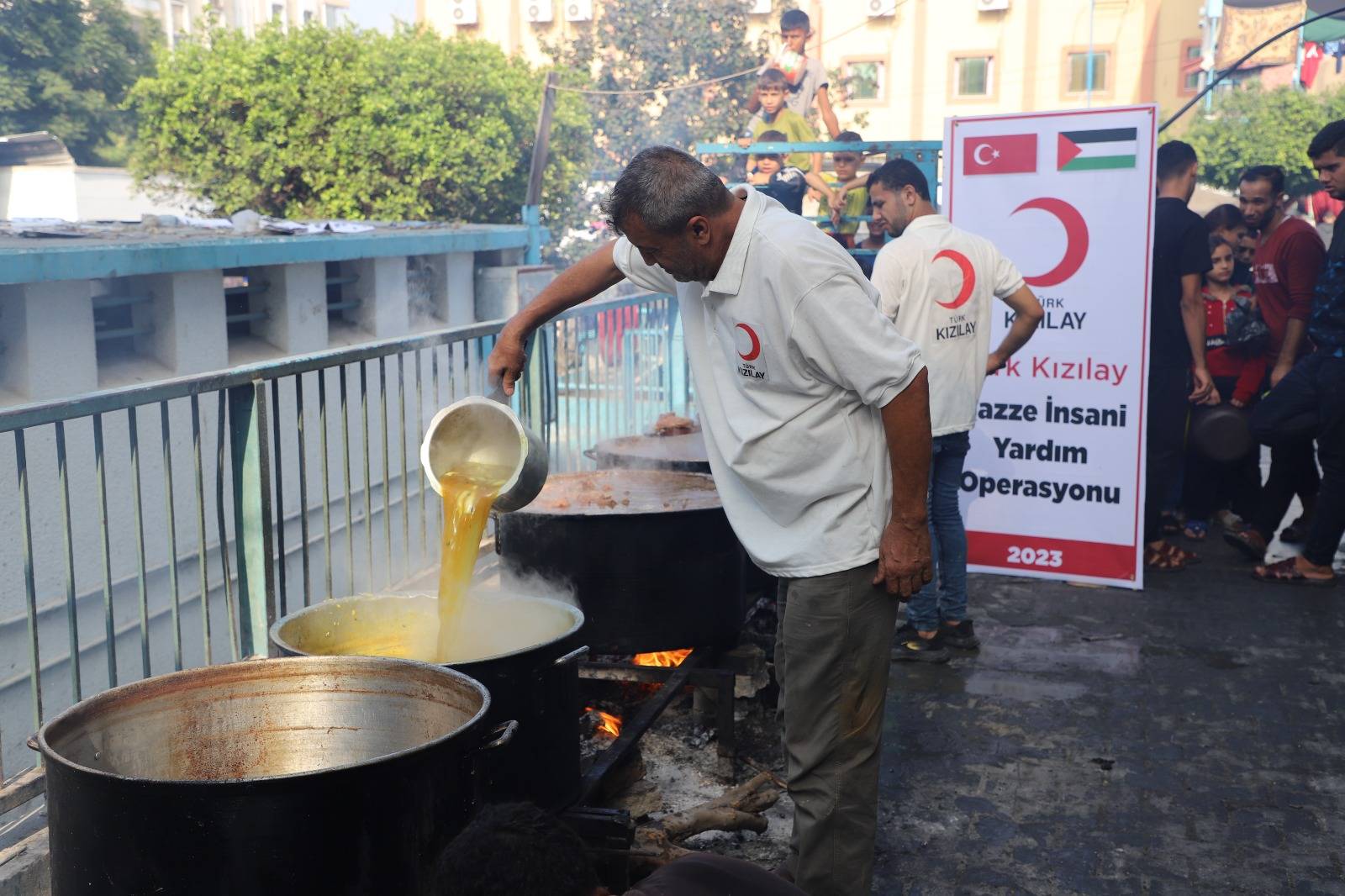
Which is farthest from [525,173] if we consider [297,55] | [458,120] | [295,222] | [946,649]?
[946,649]

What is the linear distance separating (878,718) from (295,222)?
39.2 feet

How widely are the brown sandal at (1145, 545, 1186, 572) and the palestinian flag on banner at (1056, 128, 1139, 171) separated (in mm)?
2496

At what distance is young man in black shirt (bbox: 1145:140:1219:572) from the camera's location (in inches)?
303

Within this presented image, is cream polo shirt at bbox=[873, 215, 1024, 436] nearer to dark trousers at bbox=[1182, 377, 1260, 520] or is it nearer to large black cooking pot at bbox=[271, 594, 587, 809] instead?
large black cooking pot at bbox=[271, 594, 587, 809]

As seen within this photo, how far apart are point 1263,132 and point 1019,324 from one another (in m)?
43.4

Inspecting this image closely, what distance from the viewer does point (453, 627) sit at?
3832 mm

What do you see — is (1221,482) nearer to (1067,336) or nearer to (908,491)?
(1067,336)

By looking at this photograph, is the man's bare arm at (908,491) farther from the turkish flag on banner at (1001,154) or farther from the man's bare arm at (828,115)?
the man's bare arm at (828,115)

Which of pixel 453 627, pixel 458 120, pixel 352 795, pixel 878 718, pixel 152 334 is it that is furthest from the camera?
pixel 458 120

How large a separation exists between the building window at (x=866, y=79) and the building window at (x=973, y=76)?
344cm

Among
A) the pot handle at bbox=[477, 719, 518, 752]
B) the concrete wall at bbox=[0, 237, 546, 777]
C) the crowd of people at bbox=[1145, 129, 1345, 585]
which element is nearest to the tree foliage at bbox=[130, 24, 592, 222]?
the concrete wall at bbox=[0, 237, 546, 777]

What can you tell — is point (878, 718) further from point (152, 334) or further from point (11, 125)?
point (11, 125)

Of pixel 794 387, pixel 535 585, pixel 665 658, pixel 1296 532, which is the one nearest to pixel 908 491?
pixel 794 387

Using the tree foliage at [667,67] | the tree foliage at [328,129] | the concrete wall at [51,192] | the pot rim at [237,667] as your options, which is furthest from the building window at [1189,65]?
the pot rim at [237,667]
